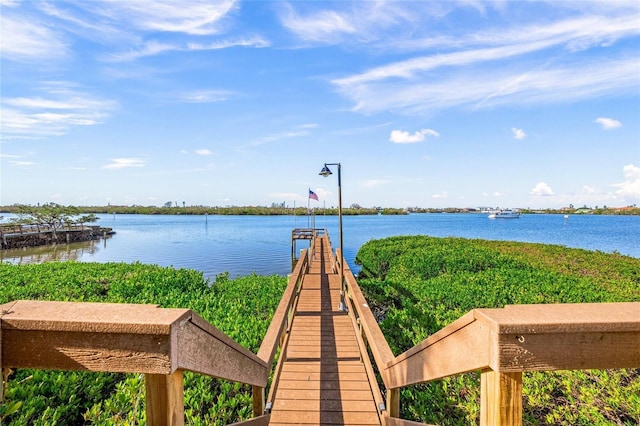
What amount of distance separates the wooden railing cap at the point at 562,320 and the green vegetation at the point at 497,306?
2.34 meters

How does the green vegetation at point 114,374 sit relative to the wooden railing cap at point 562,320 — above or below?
below

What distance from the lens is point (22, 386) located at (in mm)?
2494

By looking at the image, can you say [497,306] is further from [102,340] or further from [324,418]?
[102,340]

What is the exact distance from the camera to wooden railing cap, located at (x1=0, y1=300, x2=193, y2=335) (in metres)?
0.97

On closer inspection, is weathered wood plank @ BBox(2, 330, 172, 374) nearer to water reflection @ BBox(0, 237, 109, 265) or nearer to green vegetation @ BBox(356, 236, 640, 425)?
green vegetation @ BBox(356, 236, 640, 425)

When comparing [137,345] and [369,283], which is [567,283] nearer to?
[369,283]

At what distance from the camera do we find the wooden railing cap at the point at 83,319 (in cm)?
97

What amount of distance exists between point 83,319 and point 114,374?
2867 mm

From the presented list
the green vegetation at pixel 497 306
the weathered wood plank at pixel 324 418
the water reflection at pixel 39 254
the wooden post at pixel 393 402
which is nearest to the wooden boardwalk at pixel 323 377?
the weathered wood plank at pixel 324 418

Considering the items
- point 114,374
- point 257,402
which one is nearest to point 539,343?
point 257,402

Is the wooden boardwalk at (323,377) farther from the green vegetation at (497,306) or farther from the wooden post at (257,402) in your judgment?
the wooden post at (257,402)

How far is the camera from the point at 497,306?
591 cm

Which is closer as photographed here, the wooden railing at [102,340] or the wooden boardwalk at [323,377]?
the wooden railing at [102,340]

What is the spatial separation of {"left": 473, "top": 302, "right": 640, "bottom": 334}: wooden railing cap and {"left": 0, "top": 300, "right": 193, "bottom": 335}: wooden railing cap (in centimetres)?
101
